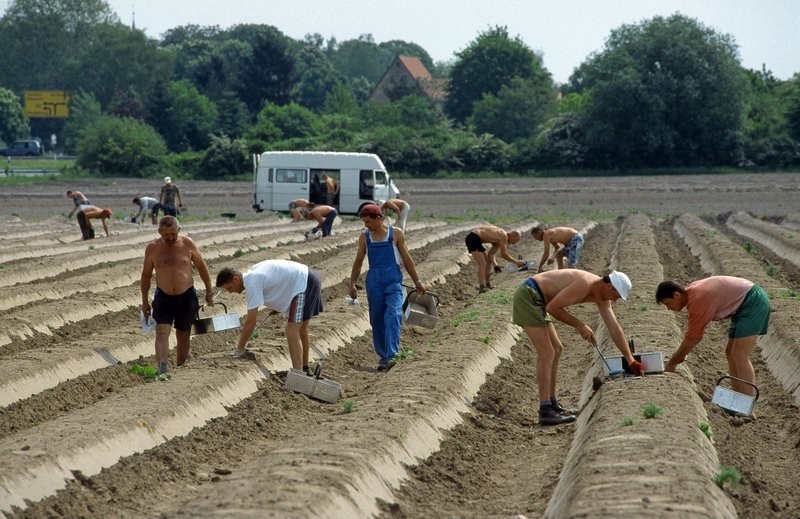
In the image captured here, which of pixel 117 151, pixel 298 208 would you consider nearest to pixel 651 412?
pixel 298 208

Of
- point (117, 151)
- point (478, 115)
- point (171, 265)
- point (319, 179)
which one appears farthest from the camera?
point (478, 115)

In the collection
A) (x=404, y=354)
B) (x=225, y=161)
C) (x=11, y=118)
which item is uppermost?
(x=404, y=354)

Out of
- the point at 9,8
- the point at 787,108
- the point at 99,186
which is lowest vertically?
the point at 99,186

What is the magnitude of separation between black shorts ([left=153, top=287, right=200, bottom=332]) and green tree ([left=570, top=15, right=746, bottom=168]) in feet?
160

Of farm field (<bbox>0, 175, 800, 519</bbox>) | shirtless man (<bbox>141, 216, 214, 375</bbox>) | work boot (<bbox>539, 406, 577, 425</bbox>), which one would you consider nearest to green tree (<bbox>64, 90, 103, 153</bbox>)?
farm field (<bbox>0, 175, 800, 519</bbox>)

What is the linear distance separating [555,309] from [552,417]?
3.71 ft

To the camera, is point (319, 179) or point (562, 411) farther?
point (319, 179)

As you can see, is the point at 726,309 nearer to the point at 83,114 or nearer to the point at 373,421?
the point at 373,421

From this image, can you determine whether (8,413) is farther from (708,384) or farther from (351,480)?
(708,384)

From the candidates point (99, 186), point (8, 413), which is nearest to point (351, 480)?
point (8, 413)

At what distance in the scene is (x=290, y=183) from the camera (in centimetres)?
3906

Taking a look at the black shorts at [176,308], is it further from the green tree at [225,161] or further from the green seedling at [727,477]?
the green tree at [225,161]

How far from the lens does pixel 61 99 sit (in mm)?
93375

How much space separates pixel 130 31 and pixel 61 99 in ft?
50.1
